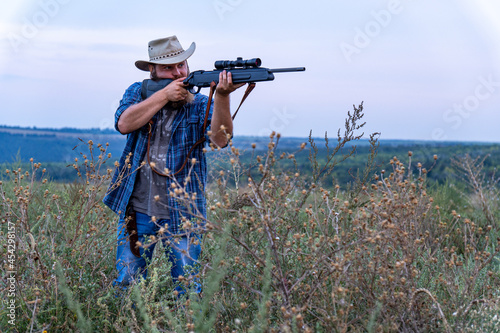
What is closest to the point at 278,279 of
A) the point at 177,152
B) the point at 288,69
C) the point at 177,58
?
the point at 288,69

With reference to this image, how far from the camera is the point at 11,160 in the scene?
7.91m

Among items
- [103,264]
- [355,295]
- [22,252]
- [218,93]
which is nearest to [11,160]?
[103,264]

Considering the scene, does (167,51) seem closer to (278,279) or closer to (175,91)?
(175,91)

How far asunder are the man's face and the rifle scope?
46 cm

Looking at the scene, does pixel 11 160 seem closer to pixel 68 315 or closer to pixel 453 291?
pixel 68 315

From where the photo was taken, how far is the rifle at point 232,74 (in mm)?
3395

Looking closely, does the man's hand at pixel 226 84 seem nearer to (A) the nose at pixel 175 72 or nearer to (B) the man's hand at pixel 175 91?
(B) the man's hand at pixel 175 91

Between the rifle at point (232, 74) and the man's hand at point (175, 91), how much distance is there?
0.16 feet

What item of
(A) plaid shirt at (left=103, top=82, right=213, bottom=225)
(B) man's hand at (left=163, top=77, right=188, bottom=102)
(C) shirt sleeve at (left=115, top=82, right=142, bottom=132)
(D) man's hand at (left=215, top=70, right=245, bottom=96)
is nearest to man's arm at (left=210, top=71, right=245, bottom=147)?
(D) man's hand at (left=215, top=70, right=245, bottom=96)

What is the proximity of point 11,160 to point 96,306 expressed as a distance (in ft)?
17.7

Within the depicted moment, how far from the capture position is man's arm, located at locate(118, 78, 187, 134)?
3.72 meters

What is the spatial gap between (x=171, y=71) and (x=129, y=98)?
387 millimetres

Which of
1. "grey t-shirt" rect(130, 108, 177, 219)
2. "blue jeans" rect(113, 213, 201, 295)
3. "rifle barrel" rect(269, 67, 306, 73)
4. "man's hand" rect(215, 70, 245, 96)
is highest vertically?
"rifle barrel" rect(269, 67, 306, 73)

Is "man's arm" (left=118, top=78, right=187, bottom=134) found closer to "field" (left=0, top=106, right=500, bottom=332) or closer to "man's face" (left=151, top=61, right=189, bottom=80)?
"man's face" (left=151, top=61, right=189, bottom=80)
